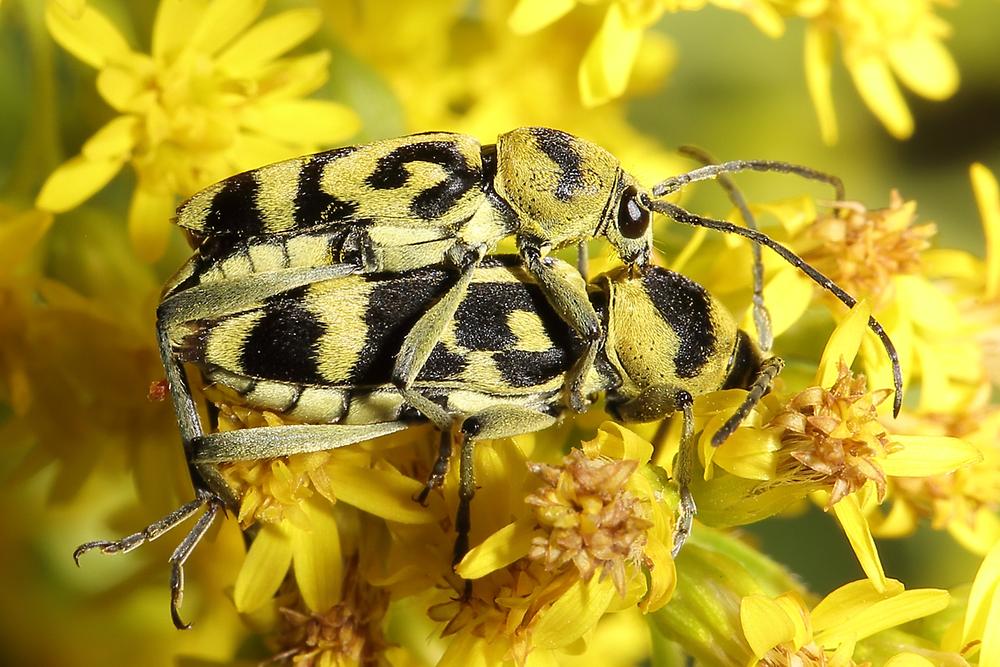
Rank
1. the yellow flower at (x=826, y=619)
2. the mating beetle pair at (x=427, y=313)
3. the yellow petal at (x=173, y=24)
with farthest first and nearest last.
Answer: the yellow petal at (x=173, y=24)
the mating beetle pair at (x=427, y=313)
the yellow flower at (x=826, y=619)

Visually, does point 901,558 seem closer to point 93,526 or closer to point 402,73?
point 402,73

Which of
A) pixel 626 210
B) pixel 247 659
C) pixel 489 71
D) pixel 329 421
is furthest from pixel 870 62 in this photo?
pixel 247 659

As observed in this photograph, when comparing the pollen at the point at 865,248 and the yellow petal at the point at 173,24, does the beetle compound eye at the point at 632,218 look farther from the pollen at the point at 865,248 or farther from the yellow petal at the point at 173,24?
the yellow petal at the point at 173,24

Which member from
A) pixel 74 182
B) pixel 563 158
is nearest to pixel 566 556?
pixel 563 158

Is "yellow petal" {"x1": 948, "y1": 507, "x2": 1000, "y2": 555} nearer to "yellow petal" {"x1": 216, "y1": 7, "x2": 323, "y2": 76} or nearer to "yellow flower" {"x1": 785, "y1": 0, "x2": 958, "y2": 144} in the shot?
"yellow flower" {"x1": 785, "y1": 0, "x2": 958, "y2": 144}

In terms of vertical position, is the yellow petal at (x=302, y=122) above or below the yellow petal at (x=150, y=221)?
above

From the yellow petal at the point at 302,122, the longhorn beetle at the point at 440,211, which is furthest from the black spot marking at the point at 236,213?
the yellow petal at the point at 302,122

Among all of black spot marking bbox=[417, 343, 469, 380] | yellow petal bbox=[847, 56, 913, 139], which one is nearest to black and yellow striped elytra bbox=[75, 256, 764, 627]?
black spot marking bbox=[417, 343, 469, 380]
